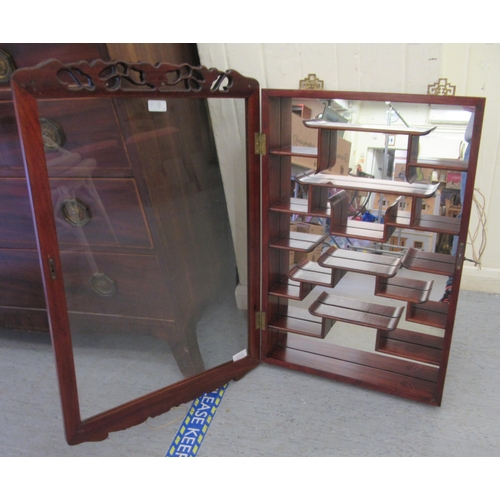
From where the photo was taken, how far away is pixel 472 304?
2604 millimetres

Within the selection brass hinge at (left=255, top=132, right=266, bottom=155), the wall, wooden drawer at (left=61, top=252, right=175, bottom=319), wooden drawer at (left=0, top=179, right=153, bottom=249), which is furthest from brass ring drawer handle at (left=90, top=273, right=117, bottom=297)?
brass hinge at (left=255, top=132, right=266, bottom=155)

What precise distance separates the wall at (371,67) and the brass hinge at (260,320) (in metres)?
0.28

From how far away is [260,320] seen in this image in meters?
2.04

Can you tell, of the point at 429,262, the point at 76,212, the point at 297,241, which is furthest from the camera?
the point at 297,241

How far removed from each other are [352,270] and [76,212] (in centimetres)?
100

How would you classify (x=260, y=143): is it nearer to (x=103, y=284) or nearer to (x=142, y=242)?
(x=142, y=242)

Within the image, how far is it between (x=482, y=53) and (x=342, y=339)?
4.76 feet

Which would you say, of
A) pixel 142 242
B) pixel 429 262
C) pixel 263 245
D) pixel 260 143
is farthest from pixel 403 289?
pixel 142 242

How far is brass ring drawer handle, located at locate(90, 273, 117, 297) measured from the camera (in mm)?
1630

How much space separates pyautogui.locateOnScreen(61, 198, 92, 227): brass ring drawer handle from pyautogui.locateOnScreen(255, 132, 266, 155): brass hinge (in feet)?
2.12

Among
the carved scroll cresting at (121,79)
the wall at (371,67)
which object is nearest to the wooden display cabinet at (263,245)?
the carved scroll cresting at (121,79)

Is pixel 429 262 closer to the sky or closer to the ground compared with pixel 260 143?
closer to the ground

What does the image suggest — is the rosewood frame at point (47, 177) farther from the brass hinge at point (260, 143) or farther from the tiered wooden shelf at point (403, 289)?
the tiered wooden shelf at point (403, 289)

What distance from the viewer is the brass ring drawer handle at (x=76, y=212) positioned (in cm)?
147
